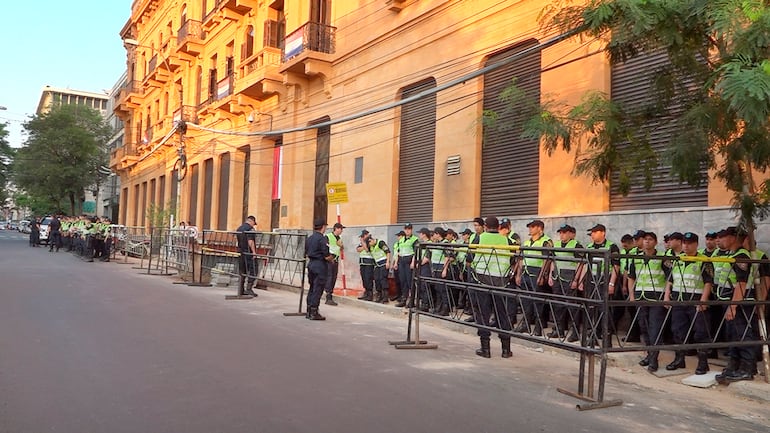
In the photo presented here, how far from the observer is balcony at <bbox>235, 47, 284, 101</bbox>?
68.4 ft

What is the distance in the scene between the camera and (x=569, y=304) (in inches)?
228

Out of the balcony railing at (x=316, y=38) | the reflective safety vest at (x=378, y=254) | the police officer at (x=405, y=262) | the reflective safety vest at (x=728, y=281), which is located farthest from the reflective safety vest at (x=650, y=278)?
the balcony railing at (x=316, y=38)

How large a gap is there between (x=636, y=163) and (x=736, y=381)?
2.52 meters

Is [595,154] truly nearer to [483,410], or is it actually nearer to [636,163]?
[636,163]

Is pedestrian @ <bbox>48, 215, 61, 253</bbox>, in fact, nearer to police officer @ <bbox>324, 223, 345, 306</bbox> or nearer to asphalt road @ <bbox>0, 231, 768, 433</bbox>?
police officer @ <bbox>324, 223, 345, 306</bbox>

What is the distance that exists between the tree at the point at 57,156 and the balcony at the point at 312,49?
3410cm

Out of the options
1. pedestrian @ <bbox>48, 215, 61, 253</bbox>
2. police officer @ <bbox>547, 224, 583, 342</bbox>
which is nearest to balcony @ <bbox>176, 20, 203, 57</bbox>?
pedestrian @ <bbox>48, 215, 61, 253</bbox>

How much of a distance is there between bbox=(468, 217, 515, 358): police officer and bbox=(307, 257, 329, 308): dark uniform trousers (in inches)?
126

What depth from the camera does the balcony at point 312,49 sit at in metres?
18.7

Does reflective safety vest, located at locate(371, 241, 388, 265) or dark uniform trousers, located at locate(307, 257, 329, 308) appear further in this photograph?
reflective safety vest, located at locate(371, 241, 388, 265)

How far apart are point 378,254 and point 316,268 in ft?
10.4

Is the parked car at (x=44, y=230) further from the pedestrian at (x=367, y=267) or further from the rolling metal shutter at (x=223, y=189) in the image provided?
the pedestrian at (x=367, y=267)

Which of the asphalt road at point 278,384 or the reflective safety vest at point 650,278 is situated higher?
the reflective safety vest at point 650,278

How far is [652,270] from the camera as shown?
287 inches
